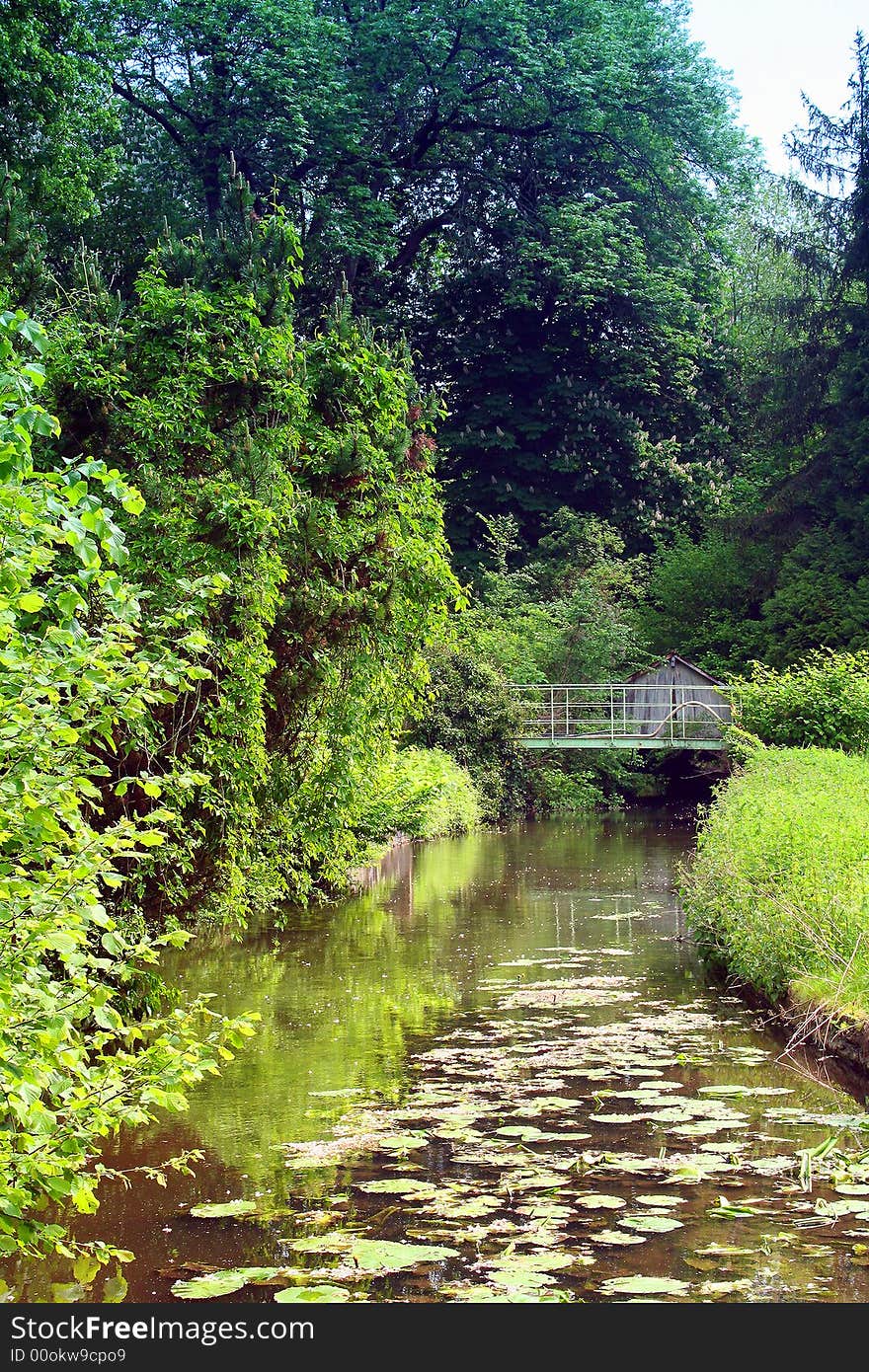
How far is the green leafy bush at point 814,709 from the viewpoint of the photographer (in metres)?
22.0

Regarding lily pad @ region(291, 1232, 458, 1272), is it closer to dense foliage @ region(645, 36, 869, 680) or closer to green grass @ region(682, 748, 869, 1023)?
green grass @ region(682, 748, 869, 1023)

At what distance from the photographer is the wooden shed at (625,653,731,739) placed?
31281 millimetres

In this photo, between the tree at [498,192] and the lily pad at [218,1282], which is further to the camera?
the tree at [498,192]

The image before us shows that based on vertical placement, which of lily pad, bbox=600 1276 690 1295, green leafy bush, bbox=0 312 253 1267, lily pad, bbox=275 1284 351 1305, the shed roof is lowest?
lily pad, bbox=600 1276 690 1295

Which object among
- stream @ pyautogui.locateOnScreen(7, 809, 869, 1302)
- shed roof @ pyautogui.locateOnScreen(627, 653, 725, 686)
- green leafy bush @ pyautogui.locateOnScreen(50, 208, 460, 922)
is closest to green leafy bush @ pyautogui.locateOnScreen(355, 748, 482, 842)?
green leafy bush @ pyautogui.locateOnScreen(50, 208, 460, 922)

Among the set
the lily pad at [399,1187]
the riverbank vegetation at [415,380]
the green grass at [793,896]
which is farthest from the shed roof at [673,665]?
the lily pad at [399,1187]

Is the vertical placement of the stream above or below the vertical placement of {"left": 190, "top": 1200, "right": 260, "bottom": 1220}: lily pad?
above

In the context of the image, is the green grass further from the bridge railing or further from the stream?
the bridge railing

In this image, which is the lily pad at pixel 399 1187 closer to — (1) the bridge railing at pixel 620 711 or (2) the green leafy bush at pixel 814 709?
(2) the green leafy bush at pixel 814 709

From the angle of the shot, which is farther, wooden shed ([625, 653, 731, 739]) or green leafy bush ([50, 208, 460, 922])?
wooden shed ([625, 653, 731, 739])

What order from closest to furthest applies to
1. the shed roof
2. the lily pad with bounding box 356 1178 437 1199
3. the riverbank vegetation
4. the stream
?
the stream
the lily pad with bounding box 356 1178 437 1199
the riverbank vegetation
the shed roof

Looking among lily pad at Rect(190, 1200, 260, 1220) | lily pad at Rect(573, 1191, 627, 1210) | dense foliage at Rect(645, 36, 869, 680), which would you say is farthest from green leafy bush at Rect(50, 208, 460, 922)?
dense foliage at Rect(645, 36, 869, 680)

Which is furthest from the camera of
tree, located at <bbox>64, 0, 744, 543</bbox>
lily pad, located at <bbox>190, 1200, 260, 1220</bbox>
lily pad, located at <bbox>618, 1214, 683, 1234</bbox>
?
tree, located at <bbox>64, 0, 744, 543</bbox>

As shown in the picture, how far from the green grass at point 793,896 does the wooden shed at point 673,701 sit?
17821 mm
